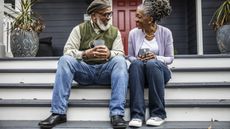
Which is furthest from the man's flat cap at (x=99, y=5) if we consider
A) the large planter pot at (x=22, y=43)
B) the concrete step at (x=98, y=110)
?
the large planter pot at (x=22, y=43)

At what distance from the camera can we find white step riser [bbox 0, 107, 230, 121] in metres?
2.48

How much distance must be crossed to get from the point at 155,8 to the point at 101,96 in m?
0.83

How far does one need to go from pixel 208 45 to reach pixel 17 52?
138 inches

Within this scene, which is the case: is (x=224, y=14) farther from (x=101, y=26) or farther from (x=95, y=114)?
(x=95, y=114)

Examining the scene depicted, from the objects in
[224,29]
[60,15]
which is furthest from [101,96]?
[60,15]

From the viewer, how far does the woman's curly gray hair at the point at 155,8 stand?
8.34 ft

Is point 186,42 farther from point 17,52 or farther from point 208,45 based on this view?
point 17,52

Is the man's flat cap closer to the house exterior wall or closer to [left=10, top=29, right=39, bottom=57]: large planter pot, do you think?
[left=10, top=29, right=39, bottom=57]: large planter pot

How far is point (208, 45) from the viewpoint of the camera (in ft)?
19.2

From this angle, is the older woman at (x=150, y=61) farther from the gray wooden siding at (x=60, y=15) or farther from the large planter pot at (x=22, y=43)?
the gray wooden siding at (x=60, y=15)

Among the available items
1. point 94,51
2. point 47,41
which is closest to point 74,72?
point 94,51

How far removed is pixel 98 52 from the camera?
247cm

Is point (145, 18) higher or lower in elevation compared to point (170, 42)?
higher

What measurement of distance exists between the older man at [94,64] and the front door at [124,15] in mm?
3454
